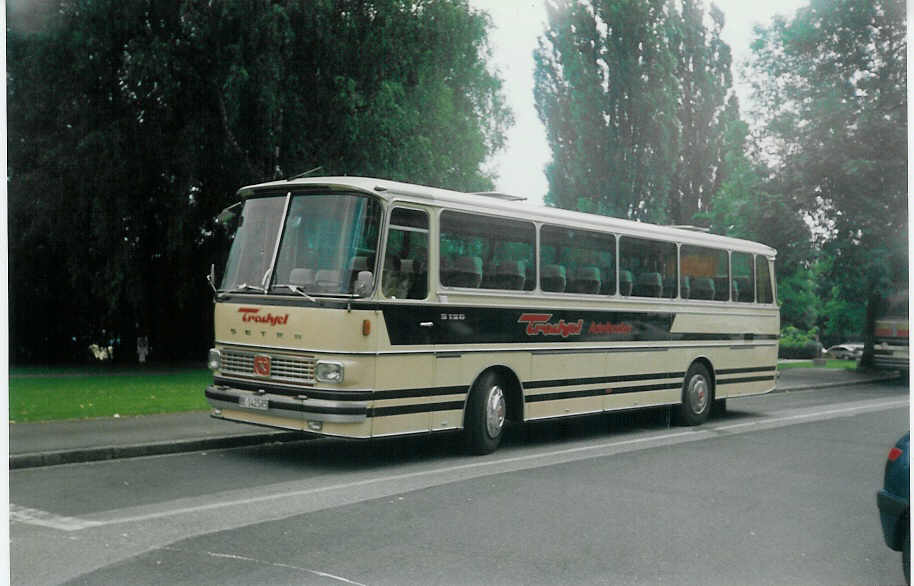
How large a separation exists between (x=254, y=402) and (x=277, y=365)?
0.47 meters

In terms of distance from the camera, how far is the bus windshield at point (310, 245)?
9680 mm

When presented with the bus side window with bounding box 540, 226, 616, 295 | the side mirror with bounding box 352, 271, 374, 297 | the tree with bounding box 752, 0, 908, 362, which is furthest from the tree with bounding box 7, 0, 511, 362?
the side mirror with bounding box 352, 271, 374, 297

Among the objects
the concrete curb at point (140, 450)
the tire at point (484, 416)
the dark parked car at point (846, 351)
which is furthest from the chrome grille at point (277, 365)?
the dark parked car at point (846, 351)

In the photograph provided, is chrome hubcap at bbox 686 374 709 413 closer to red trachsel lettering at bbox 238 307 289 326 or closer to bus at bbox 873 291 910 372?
red trachsel lettering at bbox 238 307 289 326

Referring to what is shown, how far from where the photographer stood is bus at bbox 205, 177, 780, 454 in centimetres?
964

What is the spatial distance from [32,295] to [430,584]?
22.6 m

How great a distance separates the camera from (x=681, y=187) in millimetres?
34344

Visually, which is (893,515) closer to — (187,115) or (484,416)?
(484,416)

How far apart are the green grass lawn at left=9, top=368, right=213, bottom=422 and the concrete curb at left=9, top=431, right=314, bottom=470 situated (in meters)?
2.85

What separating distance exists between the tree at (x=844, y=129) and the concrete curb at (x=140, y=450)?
1071 centimetres

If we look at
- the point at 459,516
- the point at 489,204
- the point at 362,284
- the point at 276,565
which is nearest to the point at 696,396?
the point at 489,204

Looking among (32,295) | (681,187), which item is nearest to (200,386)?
(32,295)

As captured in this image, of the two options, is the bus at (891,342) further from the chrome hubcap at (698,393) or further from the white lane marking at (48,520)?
the white lane marking at (48,520)

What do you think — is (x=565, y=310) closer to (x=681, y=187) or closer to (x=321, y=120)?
(x=321, y=120)
